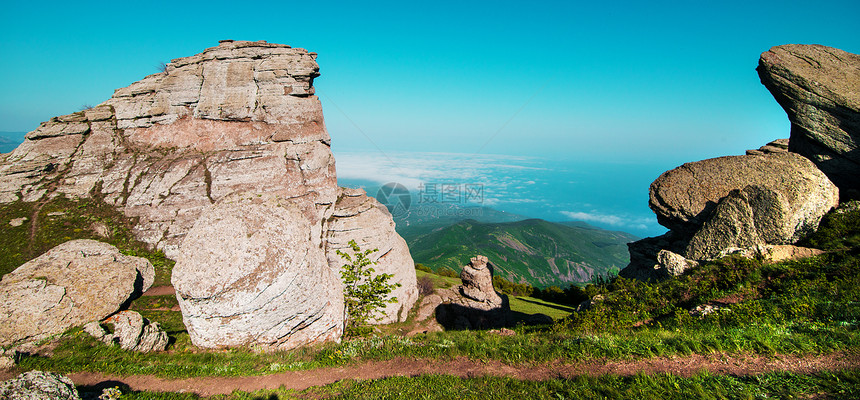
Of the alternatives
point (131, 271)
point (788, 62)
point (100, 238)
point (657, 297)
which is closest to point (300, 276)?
point (131, 271)

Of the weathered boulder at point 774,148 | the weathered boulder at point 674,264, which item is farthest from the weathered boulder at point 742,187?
the weathered boulder at point 674,264

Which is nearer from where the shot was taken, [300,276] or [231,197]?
[300,276]

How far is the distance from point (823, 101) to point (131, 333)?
3382cm

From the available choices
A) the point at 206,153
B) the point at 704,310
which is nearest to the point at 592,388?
the point at 704,310

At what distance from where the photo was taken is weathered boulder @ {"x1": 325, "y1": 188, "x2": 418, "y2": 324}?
954 inches

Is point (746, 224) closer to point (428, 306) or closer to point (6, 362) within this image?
point (428, 306)

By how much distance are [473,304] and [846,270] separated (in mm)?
21656

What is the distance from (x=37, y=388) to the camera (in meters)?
6.70

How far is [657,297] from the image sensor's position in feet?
41.8

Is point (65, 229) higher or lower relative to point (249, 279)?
lower

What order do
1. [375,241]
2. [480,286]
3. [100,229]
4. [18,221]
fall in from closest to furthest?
[375,241] → [18,221] → [100,229] → [480,286]

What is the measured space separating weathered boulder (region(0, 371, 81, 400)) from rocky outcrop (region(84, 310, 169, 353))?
4.99m

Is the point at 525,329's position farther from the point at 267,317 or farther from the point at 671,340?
the point at 267,317

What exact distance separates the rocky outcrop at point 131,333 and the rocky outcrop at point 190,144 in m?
15.0
